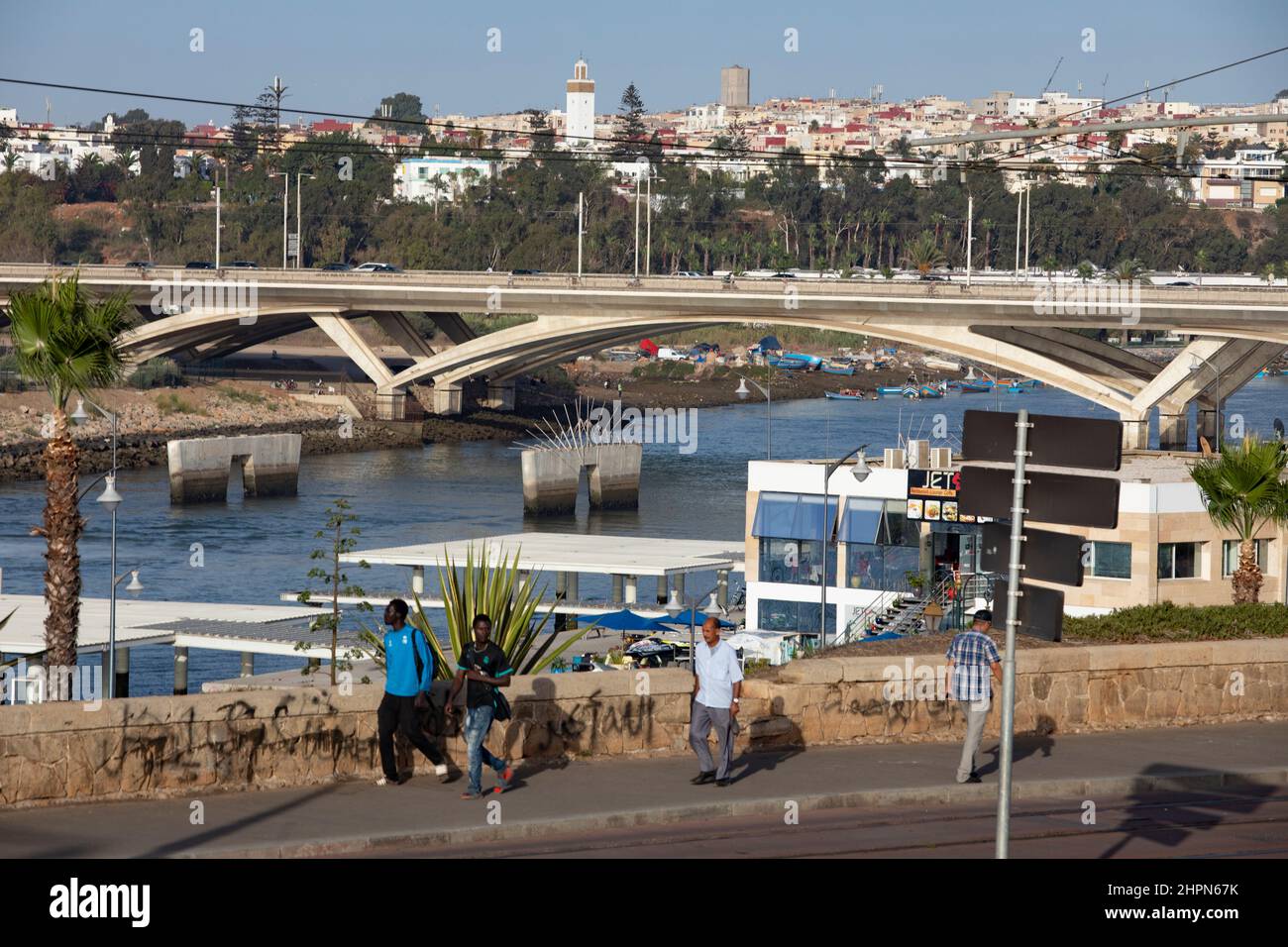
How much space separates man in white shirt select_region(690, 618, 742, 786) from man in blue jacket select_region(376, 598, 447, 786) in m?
1.74

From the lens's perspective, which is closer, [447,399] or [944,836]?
[944,836]

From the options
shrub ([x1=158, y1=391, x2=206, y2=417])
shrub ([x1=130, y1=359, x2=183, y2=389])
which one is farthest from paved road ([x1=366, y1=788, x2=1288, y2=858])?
shrub ([x1=130, y1=359, x2=183, y2=389])

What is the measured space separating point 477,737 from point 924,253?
130840 millimetres

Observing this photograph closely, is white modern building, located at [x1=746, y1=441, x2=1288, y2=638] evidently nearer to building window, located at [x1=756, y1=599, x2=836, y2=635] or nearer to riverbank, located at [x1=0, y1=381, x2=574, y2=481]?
building window, located at [x1=756, y1=599, x2=836, y2=635]

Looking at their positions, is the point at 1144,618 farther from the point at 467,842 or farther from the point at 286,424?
the point at 286,424

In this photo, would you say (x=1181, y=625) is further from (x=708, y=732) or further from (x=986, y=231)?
(x=986, y=231)

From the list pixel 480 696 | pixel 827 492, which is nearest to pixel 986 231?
pixel 827 492

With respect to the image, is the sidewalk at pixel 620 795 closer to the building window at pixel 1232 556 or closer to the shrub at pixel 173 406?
the building window at pixel 1232 556

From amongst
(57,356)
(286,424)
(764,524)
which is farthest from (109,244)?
(57,356)

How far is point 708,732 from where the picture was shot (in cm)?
1203

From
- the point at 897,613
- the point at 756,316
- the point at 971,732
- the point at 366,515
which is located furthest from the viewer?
the point at 756,316

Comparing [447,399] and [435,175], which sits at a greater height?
[435,175]

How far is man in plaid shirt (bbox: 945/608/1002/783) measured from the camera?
1227cm
